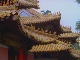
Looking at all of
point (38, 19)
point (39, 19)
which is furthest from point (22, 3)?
point (39, 19)

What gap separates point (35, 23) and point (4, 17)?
10915 mm

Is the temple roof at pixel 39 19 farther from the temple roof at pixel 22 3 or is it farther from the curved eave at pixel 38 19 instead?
the temple roof at pixel 22 3

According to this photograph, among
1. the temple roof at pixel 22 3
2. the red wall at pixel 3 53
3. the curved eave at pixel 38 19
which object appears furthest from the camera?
the curved eave at pixel 38 19

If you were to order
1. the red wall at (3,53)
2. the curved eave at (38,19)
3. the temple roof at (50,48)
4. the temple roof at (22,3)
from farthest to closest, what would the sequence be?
the curved eave at (38,19) → the temple roof at (50,48) → the temple roof at (22,3) → the red wall at (3,53)

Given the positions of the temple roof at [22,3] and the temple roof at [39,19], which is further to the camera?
the temple roof at [39,19]

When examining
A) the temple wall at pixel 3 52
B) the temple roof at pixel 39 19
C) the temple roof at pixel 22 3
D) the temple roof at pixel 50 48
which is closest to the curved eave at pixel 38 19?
the temple roof at pixel 39 19

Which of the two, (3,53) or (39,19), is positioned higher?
(39,19)

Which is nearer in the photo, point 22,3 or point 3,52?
point 3,52

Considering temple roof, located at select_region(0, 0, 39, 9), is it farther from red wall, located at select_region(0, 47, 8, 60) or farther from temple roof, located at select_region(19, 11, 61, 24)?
temple roof, located at select_region(19, 11, 61, 24)

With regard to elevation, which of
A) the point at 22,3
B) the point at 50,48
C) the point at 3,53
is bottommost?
the point at 3,53

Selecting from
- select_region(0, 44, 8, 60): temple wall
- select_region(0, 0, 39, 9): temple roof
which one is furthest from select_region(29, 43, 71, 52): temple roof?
select_region(0, 44, 8, 60): temple wall

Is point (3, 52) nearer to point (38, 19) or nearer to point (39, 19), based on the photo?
point (38, 19)

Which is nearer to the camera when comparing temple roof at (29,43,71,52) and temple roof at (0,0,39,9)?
temple roof at (0,0,39,9)

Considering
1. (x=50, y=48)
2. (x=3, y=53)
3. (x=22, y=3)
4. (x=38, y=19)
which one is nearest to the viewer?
(x=3, y=53)
